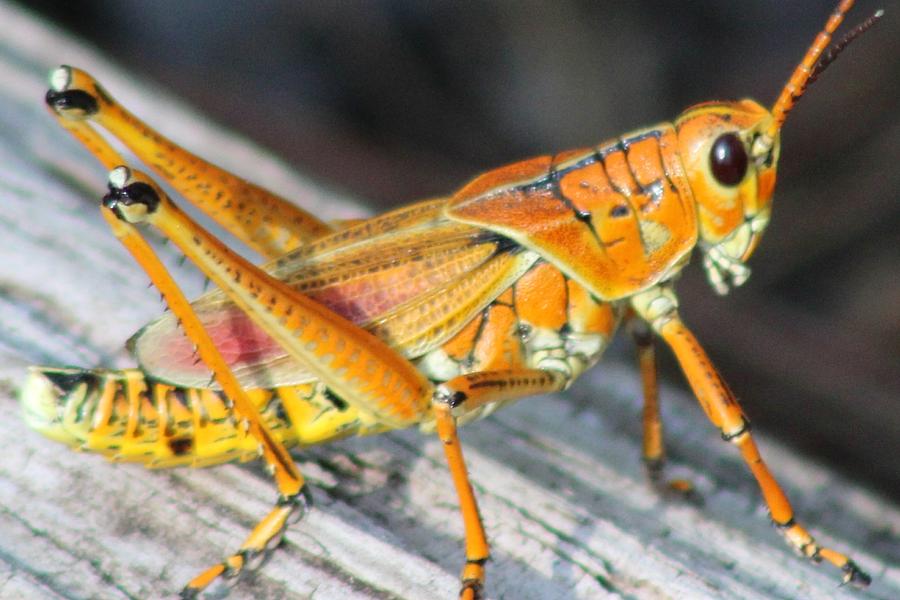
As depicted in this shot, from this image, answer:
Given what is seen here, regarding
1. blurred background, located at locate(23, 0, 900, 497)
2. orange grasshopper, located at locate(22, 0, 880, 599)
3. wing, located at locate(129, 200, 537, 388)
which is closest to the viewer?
orange grasshopper, located at locate(22, 0, 880, 599)

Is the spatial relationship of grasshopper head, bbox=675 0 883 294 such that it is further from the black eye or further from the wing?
the wing

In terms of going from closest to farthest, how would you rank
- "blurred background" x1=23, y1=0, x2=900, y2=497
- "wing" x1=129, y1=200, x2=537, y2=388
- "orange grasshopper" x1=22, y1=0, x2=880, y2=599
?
"orange grasshopper" x1=22, y1=0, x2=880, y2=599, "wing" x1=129, y1=200, x2=537, y2=388, "blurred background" x1=23, y1=0, x2=900, y2=497

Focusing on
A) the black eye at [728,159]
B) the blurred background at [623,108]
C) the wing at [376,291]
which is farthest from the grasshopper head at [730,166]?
the blurred background at [623,108]

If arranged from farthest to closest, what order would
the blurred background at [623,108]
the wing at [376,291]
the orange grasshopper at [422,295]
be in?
the blurred background at [623,108]
the wing at [376,291]
the orange grasshopper at [422,295]

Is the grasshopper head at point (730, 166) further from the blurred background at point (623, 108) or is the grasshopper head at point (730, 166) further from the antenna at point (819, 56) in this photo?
the blurred background at point (623, 108)

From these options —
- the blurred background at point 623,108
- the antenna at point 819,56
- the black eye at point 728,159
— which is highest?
the blurred background at point 623,108

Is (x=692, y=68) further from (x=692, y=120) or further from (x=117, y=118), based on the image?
(x=117, y=118)

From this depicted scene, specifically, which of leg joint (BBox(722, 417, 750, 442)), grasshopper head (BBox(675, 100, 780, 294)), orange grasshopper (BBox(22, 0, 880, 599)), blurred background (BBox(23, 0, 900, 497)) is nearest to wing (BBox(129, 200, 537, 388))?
orange grasshopper (BBox(22, 0, 880, 599))
